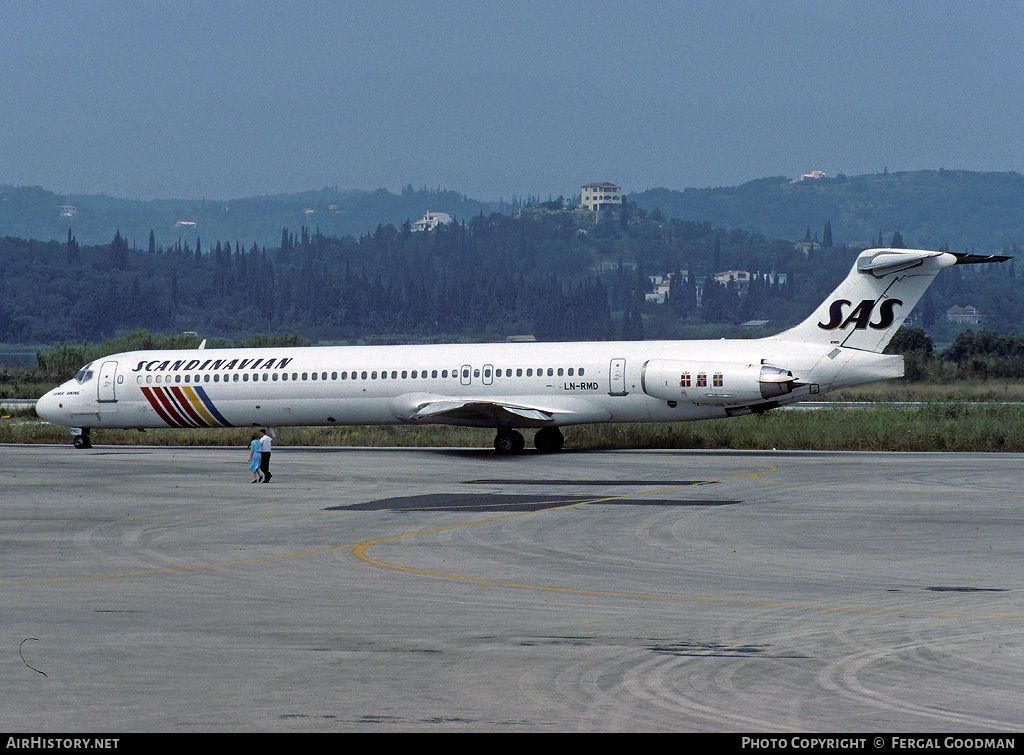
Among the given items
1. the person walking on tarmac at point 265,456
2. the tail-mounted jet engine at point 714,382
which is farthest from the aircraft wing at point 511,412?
the person walking on tarmac at point 265,456

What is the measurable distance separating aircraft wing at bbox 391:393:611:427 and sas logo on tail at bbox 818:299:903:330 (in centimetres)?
654

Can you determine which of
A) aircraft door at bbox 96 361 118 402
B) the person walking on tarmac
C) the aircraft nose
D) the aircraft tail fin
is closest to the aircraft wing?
the aircraft tail fin

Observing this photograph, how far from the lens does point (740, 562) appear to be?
622 inches

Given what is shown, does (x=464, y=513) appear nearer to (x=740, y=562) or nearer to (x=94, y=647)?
(x=740, y=562)

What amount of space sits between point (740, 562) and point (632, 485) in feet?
33.1

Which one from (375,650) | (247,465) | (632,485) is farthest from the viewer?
(247,465)

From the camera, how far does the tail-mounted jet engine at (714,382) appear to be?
33000 millimetres

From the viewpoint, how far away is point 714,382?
33.3m

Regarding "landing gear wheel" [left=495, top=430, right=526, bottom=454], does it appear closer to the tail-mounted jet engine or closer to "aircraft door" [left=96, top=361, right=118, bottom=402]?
the tail-mounted jet engine

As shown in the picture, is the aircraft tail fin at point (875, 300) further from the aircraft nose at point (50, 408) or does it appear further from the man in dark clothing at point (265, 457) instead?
the aircraft nose at point (50, 408)

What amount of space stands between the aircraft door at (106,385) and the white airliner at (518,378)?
43mm

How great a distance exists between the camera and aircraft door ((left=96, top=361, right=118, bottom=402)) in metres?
39.1

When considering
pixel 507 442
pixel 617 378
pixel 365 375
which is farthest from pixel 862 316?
pixel 365 375
